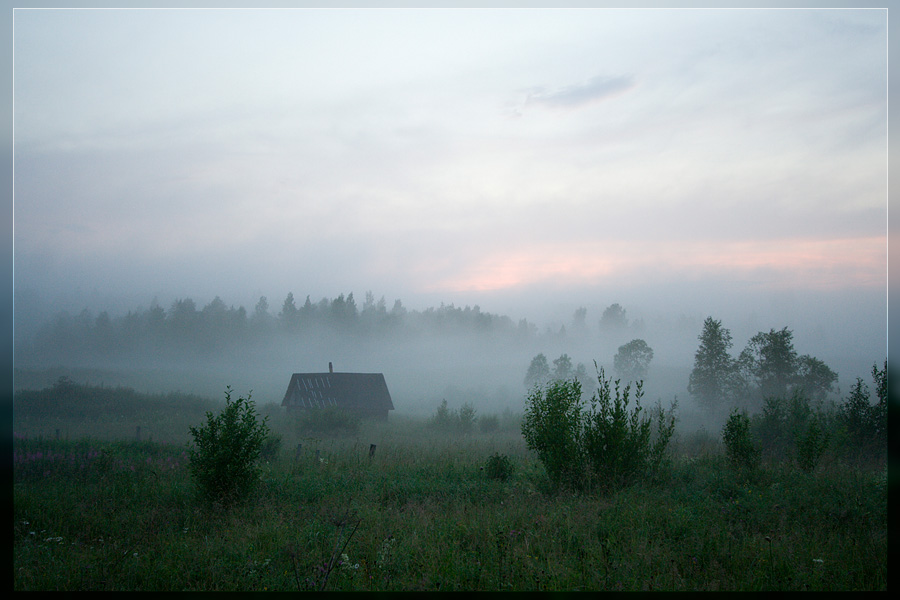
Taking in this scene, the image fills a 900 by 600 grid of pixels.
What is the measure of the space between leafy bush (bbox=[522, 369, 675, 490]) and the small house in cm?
3052

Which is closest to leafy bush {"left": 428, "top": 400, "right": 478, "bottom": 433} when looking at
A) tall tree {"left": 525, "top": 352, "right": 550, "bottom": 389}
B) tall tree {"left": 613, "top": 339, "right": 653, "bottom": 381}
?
tall tree {"left": 525, "top": 352, "right": 550, "bottom": 389}

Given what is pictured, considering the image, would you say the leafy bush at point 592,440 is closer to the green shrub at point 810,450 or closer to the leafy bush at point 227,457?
the green shrub at point 810,450

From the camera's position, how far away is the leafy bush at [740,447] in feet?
41.1

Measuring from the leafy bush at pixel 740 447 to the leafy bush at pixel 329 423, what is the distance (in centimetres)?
2442

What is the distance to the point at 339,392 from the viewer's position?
41.8m

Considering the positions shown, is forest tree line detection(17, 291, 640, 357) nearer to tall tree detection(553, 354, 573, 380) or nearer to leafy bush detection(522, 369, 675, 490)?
tall tree detection(553, 354, 573, 380)

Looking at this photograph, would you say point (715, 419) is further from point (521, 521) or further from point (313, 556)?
point (313, 556)

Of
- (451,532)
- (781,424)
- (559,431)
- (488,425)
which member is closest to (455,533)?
(451,532)

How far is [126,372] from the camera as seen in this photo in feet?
269

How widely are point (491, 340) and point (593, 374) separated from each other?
55.1 meters

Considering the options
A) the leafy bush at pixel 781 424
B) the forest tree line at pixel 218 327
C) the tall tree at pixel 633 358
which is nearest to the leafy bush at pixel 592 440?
the leafy bush at pixel 781 424

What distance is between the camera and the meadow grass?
18.7ft

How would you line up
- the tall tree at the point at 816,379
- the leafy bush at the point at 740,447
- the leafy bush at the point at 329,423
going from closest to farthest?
1. the leafy bush at the point at 740,447
2. the leafy bush at the point at 329,423
3. the tall tree at the point at 816,379

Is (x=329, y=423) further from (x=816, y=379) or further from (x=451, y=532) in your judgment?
(x=816, y=379)
